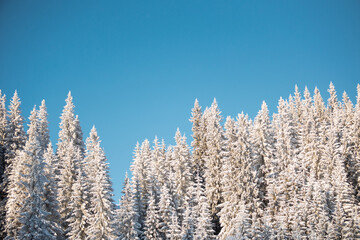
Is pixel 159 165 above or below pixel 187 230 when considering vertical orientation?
above

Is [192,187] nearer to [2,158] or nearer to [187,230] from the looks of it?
[187,230]

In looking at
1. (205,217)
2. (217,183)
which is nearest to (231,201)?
(205,217)

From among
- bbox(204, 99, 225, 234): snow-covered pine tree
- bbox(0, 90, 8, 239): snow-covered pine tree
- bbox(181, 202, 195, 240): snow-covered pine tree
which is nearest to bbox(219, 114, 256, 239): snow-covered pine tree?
bbox(204, 99, 225, 234): snow-covered pine tree

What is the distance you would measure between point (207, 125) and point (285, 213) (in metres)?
23.9

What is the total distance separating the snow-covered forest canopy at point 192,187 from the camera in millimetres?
47375

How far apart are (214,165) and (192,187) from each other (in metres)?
5.10

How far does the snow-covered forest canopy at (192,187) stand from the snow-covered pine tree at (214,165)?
0.53 feet

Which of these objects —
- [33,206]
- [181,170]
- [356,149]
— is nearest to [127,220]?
[33,206]

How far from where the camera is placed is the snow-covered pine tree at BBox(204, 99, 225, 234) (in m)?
62.2

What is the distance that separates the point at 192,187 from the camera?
203 ft

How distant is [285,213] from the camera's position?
54188mm

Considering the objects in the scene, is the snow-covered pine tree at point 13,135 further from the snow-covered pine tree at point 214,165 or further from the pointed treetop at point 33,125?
the snow-covered pine tree at point 214,165

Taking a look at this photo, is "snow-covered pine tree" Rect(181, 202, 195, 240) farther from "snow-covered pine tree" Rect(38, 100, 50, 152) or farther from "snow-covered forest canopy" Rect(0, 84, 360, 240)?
"snow-covered pine tree" Rect(38, 100, 50, 152)

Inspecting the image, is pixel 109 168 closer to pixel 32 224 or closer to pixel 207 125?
pixel 32 224
